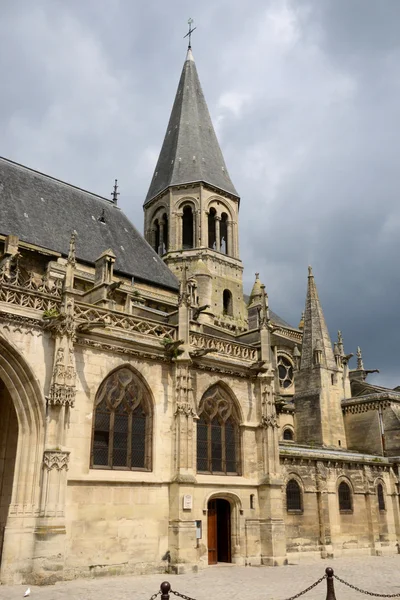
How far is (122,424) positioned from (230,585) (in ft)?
15.1

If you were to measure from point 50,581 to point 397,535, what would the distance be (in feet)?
49.7

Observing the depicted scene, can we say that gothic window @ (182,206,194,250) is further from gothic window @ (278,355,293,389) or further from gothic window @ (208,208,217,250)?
gothic window @ (278,355,293,389)

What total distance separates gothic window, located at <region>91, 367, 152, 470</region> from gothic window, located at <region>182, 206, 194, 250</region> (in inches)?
867

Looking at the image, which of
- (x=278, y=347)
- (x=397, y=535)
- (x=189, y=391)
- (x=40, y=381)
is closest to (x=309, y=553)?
(x=397, y=535)

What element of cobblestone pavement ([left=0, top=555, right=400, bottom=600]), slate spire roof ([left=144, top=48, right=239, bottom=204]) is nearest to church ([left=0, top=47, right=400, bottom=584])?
cobblestone pavement ([left=0, top=555, right=400, bottom=600])

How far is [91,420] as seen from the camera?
1364cm

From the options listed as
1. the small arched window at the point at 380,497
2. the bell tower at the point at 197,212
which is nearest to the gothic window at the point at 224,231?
the bell tower at the point at 197,212

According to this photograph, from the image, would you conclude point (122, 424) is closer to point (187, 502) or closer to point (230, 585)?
point (187, 502)

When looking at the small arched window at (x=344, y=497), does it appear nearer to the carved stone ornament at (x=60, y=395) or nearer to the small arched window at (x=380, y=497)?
the small arched window at (x=380, y=497)

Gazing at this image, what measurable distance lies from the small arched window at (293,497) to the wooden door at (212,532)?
3.25m

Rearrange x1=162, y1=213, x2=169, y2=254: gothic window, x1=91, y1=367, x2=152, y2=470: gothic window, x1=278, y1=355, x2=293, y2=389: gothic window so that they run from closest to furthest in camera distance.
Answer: x1=91, y1=367, x2=152, y2=470: gothic window, x1=278, y1=355, x2=293, y2=389: gothic window, x1=162, y1=213, x2=169, y2=254: gothic window

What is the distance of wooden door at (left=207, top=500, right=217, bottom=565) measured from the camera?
15.6m

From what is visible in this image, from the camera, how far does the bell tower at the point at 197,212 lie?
34.2 metres

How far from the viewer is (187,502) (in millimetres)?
14438
